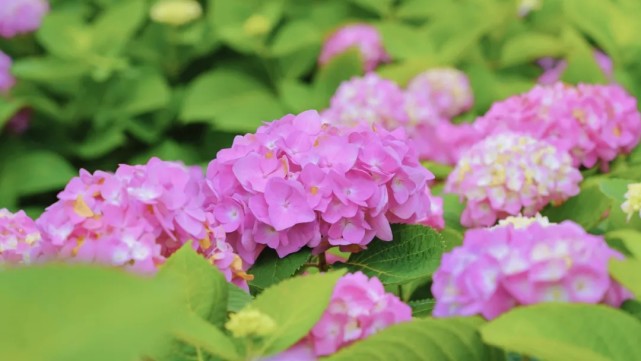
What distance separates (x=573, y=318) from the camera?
0.96 metres

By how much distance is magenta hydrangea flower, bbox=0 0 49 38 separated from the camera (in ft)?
10.8

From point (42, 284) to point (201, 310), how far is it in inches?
16.1

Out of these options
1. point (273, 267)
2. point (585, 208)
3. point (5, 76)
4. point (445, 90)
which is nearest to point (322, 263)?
point (273, 267)

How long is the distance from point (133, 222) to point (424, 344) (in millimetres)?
377

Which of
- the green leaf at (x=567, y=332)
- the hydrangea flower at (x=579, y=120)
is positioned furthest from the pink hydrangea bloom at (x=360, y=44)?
the green leaf at (x=567, y=332)

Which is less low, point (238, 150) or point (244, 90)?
point (238, 150)

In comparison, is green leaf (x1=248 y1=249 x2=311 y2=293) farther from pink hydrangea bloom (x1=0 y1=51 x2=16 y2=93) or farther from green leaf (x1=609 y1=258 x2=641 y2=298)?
pink hydrangea bloom (x1=0 y1=51 x2=16 y2=93)

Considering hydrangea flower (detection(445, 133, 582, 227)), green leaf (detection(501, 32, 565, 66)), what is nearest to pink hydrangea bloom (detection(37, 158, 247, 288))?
hydrangea flower (detection(445, 133, 582, 227))

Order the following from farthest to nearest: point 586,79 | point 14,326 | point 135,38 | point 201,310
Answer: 1. point 135,38
2. point 586,79
3. point 201,310
4. point 14,326

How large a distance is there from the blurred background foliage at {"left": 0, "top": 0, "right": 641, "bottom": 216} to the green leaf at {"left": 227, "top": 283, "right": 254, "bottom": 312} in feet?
5.65

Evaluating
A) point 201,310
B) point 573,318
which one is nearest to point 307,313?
point 201,310

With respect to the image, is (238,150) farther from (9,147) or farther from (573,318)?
(9,147)

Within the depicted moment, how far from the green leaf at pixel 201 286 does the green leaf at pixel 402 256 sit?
0.28 meters

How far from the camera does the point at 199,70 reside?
3.48 metres
